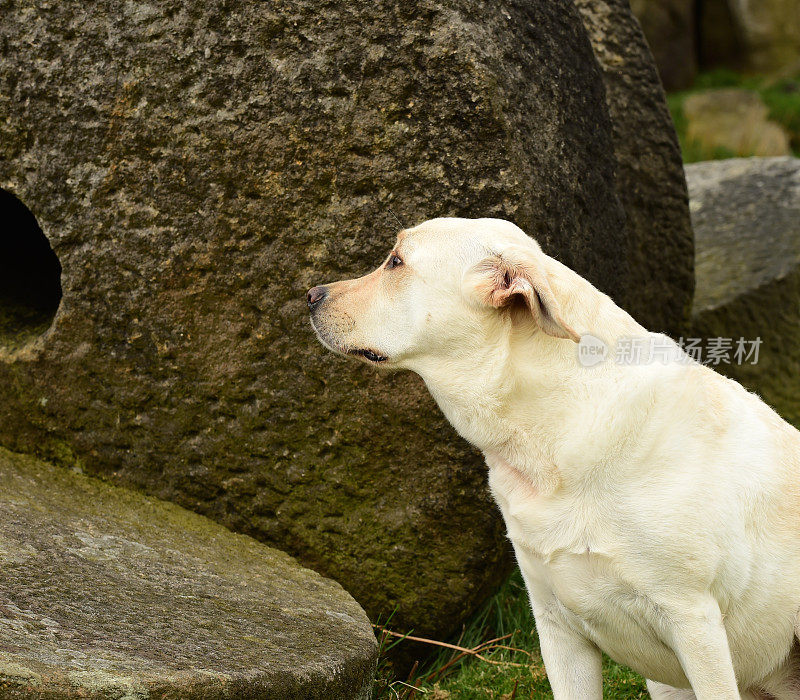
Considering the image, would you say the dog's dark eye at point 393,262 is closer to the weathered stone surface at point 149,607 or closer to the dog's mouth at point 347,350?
the dog's mouth at point 347,350

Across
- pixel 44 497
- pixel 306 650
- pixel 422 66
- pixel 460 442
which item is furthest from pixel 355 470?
pixel 422 66

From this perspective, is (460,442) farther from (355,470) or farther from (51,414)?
(51,414)

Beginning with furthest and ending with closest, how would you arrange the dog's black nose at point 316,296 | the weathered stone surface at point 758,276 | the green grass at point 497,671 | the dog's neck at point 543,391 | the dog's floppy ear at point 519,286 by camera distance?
1. the weathered stone surface at point 758,276
2. the green grass at point 497,671
3. the dog's black nose at point 316,296
4. the dog's neck at point 543,391
5. the dog's floppy ear at point 519,286

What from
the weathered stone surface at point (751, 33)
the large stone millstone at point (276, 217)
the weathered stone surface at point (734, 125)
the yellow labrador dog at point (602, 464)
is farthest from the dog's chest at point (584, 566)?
the weathered stone surface at point (751, 33)

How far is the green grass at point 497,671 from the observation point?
405 cm

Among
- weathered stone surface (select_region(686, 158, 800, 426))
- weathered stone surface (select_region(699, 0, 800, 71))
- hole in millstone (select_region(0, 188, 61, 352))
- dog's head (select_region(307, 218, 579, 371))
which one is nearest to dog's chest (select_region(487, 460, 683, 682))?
dog's head (select_region(307, 218, 579, 371))

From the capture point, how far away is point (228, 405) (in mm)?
4113

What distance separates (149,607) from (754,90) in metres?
14.0

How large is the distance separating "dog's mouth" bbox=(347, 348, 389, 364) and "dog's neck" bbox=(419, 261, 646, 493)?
23 cm

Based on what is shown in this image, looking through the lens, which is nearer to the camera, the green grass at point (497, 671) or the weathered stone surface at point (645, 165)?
the green grass at point (497, 671)

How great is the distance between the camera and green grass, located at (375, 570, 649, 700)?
159 inches

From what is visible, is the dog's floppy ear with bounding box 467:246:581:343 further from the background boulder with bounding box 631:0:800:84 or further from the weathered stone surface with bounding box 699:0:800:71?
the weathered stone surface with bounding box 699:0:800:71

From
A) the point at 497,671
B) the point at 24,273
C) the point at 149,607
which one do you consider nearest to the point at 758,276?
the point at 497,671

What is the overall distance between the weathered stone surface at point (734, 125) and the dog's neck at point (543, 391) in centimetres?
1084
